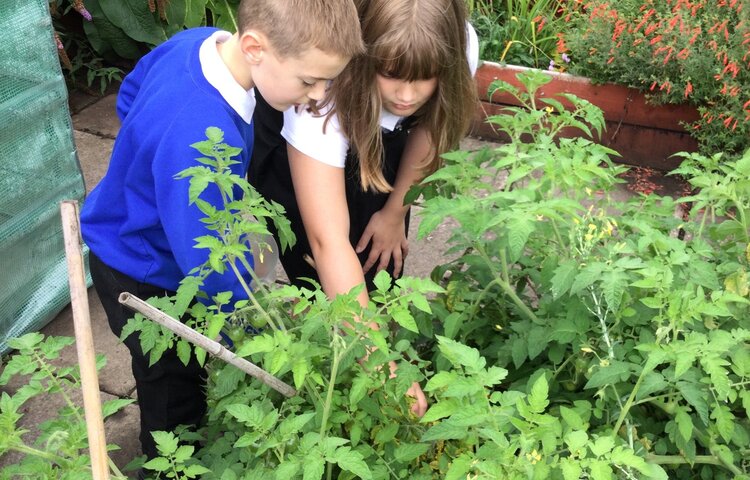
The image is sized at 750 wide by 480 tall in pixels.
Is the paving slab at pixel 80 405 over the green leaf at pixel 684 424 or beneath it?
beneath

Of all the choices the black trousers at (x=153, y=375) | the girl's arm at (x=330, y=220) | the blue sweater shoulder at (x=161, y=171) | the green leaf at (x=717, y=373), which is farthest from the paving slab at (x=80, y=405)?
the green leaf at (x=717, y=373)

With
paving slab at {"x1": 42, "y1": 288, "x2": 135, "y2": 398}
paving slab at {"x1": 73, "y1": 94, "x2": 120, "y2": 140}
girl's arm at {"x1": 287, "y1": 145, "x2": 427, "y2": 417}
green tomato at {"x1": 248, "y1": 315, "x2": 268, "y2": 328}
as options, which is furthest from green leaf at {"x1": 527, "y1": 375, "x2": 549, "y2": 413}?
paving slab at {"x1": 73, "y1": 94, "x2": 120, "y2": 140}

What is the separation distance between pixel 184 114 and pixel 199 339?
2.03 feet

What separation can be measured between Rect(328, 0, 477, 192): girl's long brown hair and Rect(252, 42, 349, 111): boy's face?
0.43 ft

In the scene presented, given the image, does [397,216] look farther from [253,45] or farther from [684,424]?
[684,424]

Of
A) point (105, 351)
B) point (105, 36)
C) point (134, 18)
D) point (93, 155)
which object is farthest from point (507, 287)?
point (105, 36)

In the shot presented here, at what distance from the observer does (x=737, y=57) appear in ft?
12.5

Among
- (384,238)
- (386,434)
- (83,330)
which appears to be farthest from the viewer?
(384,238)

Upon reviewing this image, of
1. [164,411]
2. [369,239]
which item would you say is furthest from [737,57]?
[164,411]

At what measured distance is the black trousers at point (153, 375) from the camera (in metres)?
2.14

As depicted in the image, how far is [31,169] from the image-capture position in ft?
9.75

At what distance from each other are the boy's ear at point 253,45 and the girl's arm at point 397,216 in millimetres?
634

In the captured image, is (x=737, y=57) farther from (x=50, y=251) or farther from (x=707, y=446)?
(x=50, y=251)

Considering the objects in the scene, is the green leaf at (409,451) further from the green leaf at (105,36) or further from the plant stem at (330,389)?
the green leaf at (105,36)
